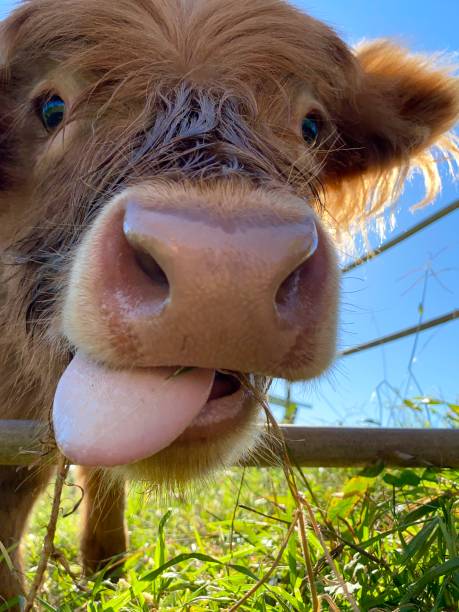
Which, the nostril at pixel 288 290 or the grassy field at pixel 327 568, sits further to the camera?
the grassy field at pixel 327 568

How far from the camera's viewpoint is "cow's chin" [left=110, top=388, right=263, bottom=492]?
1418mm

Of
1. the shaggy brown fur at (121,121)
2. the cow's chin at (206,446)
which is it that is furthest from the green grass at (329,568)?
the shaggy brown fur at (121,121)

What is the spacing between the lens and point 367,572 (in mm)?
1737

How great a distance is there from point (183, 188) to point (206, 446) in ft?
1.78

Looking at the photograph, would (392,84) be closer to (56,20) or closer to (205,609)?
(56,20)

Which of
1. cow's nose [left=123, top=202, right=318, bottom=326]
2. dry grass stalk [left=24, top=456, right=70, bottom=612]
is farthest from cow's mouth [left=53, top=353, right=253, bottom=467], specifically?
dry grass stalk [left=24, top=456, right=70, bottom=612]

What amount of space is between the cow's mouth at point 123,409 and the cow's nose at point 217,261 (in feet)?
0.52

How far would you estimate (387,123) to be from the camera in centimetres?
285

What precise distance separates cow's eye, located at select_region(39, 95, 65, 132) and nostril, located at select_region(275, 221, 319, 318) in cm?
111

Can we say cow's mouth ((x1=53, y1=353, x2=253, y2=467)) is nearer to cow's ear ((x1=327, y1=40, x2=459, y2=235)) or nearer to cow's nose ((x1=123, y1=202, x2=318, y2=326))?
cow's nose ((x1=123, y1=202, x2=318, y2=326))

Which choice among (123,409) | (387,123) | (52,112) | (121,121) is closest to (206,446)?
(123,409)

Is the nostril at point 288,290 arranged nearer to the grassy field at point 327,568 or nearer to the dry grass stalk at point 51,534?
the grassy field at point 327,568

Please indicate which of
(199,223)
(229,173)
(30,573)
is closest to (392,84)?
(229,173)

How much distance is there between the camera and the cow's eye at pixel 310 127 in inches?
89.9
